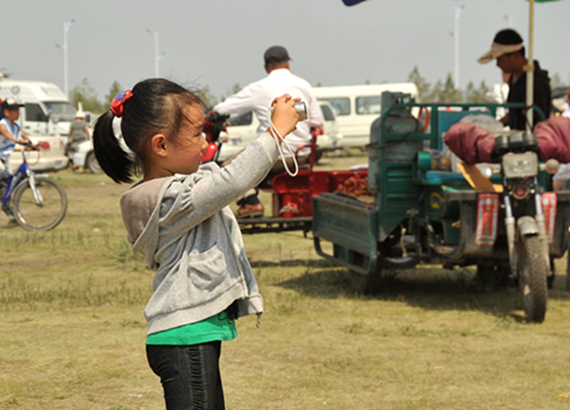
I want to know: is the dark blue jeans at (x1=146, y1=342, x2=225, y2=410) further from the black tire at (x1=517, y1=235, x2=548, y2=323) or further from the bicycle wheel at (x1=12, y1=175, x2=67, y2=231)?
the bicycle wheel at (x1=12, y1=175, x2=67, y2=231)

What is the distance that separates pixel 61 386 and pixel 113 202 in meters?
11.5

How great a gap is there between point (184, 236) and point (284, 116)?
0.49 meters

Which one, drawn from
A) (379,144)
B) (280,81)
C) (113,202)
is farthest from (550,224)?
(113,202)

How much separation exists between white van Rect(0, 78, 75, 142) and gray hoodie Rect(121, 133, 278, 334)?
67.7 feet

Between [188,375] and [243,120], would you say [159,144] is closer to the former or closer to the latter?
[188,375]

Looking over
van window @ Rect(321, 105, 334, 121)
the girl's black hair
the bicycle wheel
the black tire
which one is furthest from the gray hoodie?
van window @ Rect(321, 105, 334, 121)

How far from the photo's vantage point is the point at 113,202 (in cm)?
1552

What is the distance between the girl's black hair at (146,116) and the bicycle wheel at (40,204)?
8513mm

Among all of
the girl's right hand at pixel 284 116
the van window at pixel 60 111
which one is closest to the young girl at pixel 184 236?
the girl's right hand at pixel 284 116

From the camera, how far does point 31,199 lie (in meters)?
10.7

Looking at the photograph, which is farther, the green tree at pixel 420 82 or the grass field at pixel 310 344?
the green tree at pixel 420 82

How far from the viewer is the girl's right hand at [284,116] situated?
2359mm

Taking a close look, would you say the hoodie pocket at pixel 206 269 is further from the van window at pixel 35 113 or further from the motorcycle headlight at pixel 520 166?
the van window at pixel 35 113

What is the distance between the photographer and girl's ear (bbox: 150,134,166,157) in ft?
8.06
